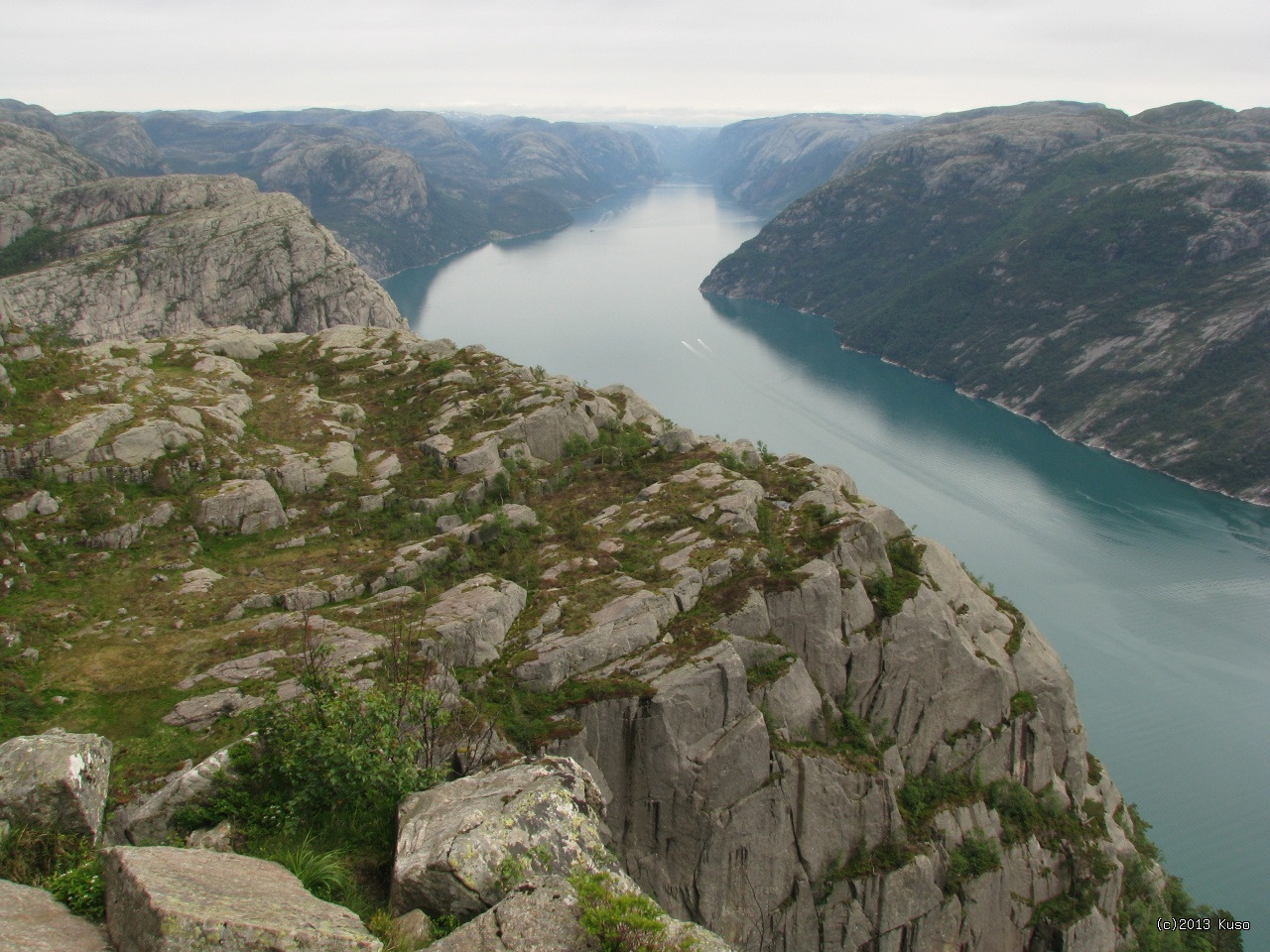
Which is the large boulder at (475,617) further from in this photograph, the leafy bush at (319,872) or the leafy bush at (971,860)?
the leafy bush at (971,860)

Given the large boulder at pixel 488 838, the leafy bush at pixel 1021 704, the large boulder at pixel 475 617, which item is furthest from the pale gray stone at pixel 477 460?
the leafy bush at pixel 1021 704

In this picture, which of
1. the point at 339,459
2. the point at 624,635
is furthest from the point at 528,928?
the point at 339,459

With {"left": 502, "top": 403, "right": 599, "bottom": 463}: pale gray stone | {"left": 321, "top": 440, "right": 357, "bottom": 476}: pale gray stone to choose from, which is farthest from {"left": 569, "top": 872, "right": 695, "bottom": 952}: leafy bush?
{"left": 502, "top": 403, "right": 599, "bottom": 463}: pale gray stone

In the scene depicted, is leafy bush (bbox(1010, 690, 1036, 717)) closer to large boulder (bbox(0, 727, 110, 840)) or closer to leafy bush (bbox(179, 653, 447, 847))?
leafy bush (bbox(179, 653, 447, 847))

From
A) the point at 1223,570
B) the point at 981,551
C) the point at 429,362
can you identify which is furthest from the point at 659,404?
the point at 429,362

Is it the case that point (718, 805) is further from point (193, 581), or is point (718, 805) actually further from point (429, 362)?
point (429, 362)

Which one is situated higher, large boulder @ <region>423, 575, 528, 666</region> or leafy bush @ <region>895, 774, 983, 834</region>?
large boulder @ <region>423, 575, 528, 666</region>

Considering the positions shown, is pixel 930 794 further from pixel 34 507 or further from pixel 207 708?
pixel 34 507
